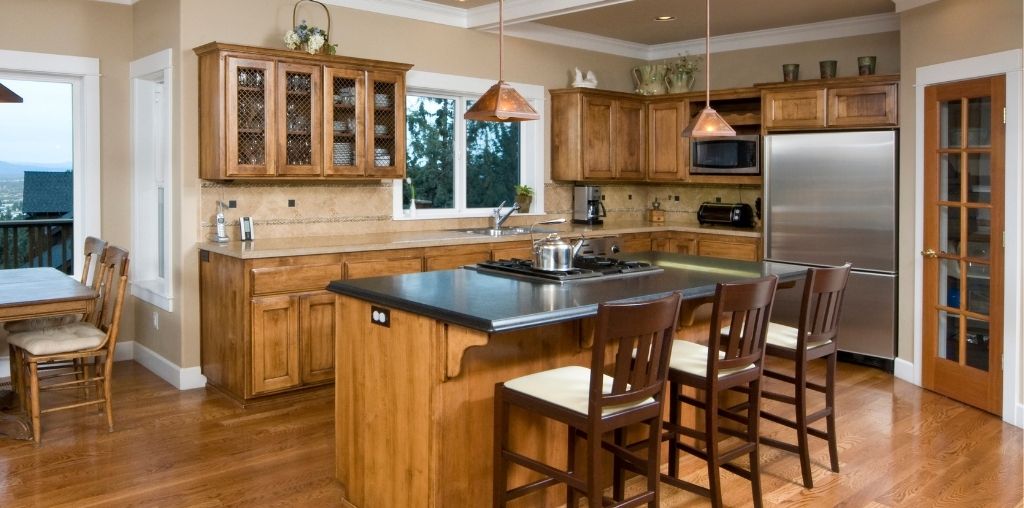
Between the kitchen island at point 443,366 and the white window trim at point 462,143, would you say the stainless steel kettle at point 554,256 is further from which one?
the white window trim at point 462,143

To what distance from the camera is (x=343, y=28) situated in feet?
18.4

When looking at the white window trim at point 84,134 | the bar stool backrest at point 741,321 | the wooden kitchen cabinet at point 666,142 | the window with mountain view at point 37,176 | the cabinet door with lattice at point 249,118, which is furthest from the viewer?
the wooden kitchen cabinet at point 666,142

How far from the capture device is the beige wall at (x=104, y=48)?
5.18 metres

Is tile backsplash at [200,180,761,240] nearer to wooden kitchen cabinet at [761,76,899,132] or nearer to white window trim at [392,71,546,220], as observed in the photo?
white window trim at [392,71,546,220]

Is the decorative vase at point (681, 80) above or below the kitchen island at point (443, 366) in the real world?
above

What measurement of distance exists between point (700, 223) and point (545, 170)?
147 cm

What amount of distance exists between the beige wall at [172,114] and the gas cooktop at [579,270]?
7.66 feet

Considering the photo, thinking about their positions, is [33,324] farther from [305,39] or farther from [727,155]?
[727,155]

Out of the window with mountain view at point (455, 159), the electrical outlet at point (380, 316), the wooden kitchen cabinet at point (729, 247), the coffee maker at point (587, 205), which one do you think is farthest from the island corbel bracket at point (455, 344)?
the coffee maker at point (587, 205)

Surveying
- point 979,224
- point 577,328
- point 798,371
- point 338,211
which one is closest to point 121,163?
point 338,211

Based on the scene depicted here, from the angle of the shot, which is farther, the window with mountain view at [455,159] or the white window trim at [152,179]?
the window with mountain view at [455,159]

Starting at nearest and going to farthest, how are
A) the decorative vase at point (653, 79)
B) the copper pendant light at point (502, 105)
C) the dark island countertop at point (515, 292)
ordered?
the dark island countertop at point (515, 292) → the copper pendant light at point (502, 105) → the decorative vase at point (653, 79)

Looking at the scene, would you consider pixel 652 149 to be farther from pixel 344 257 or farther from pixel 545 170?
pixel 344 257

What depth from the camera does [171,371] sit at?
523cm
